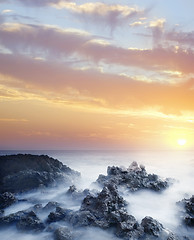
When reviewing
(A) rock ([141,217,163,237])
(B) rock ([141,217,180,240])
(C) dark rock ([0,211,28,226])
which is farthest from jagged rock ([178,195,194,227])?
(C) dark rock ([0,211,28,226])

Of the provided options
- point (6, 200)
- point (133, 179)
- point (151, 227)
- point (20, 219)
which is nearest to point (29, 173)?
point (6, 200)

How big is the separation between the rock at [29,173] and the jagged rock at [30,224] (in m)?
9.17

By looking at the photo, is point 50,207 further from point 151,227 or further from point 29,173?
point 151,227

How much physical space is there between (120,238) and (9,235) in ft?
27.2

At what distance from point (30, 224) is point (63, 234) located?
3474 mm

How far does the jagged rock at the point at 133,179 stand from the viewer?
2770 centimetres

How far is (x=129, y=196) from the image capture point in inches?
1003

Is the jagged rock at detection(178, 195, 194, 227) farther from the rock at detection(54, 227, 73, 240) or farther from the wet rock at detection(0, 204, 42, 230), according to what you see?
the wet rock at detection(0, 204, 42, 230)

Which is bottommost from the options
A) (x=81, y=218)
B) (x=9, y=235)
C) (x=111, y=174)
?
(x=9, y=235)

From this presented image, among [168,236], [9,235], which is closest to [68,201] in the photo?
[9,235]

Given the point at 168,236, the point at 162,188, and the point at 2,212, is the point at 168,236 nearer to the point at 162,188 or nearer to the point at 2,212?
the point at 162,188

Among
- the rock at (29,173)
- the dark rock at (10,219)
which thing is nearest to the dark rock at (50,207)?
the dark rock at (10,219)

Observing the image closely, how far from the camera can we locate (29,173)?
1173 inches

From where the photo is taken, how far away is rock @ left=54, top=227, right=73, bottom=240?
16.8 meters
